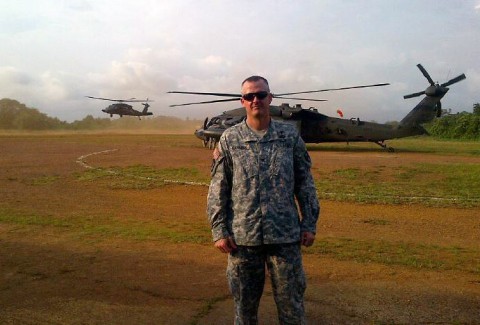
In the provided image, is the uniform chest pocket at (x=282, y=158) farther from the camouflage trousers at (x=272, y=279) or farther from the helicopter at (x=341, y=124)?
the helicopter at (x=341, y=124)

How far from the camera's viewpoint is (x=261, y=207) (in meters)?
3.44

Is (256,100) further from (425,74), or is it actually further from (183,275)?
(425,74)

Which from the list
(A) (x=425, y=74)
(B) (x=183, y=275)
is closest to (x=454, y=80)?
(A) (x=425, y=74)

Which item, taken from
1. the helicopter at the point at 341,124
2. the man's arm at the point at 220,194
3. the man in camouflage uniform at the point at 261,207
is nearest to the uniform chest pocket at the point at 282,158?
the man in camouflage uniform at the point at 261,207

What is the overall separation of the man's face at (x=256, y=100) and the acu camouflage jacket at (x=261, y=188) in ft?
0.48

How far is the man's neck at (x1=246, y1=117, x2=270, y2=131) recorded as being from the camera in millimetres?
3562

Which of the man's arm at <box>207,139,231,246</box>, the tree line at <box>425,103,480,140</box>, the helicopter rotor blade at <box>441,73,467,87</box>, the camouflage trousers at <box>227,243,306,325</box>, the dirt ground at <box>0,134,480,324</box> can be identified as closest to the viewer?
the camouflage trousers at <box>227,243,306,325</box>

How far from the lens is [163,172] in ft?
A: 55.0

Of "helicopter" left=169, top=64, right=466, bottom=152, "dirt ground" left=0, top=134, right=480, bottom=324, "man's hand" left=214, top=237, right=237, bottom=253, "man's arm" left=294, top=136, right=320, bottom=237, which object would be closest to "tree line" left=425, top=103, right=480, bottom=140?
"helicopter" left=169, top=64, right=466, bottom=152

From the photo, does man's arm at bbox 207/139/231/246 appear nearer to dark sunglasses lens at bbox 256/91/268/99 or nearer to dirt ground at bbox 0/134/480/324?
dark sunglasses lens at bbox 256/91/268/99

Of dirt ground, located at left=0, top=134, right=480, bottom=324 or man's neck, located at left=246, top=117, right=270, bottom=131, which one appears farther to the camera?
dirt ground, located at left=0, top=134, right=480, bottom=324

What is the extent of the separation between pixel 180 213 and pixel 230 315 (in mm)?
5682

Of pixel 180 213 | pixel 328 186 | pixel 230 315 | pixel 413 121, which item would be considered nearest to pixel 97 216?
pixel 180 213

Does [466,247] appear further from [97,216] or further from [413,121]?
[413,121]
